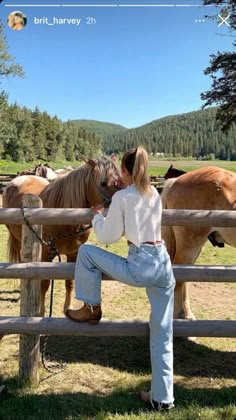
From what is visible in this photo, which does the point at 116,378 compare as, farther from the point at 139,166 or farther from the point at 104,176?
the point at 139,166

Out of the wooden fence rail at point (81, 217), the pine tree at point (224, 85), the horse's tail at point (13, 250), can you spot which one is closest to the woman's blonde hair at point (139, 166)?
the wooden fence rail at point (81, 217)

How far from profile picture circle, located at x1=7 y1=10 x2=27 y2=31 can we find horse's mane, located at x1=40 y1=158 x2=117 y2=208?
1.58 m

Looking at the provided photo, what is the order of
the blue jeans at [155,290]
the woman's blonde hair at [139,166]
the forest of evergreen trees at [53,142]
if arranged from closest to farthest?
the woman's blonde hair at [139,166], the blue jeans at [155,290], the forest of evergreen trees at [53,142]

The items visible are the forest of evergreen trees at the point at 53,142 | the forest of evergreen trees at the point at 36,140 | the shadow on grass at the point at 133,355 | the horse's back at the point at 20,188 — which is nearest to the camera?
the shadow on grass at the point at 133,355

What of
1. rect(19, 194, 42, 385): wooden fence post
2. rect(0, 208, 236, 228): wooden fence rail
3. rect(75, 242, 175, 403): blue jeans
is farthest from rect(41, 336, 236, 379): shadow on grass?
rect(0, 208, 236, 228): wooden fence rail

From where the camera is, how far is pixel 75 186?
4082 millimetres

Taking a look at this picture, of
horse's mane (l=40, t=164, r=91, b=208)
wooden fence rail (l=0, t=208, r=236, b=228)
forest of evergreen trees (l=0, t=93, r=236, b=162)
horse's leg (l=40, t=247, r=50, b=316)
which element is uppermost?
forest of evergreen trees (l=0, t=93, r=236, b=162)

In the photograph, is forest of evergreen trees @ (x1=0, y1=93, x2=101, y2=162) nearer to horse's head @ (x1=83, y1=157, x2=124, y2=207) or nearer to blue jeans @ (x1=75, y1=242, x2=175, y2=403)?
horse's head @ (x1=83, y1=157, x2=124, y2=207)

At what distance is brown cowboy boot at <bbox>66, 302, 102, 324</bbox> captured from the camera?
119 inches

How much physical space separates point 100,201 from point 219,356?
214 cm

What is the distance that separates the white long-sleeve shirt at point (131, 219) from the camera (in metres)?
2.55

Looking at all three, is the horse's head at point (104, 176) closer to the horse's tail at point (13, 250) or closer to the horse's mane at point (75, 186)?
the horse's mane at point (75, 186)

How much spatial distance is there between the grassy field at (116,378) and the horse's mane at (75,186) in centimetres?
164

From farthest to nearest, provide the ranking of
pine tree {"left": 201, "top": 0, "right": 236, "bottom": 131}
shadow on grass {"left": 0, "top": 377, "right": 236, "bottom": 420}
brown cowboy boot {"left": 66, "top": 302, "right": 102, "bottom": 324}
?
pine tree {"left": 201, "top": 0, "right": 236, "bottom": 131} → brown cowboy boot {"left": 66, "top": 302, "right": 102, "bottom": 324} → shadow on grass {"left": 0, "top": 377, "right": 236, "bottom": 420}
